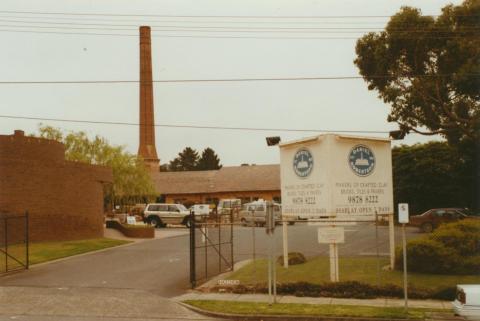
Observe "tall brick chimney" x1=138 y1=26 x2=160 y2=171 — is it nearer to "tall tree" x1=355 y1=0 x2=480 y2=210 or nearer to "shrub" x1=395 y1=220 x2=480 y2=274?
"tall tree" x1=355 y1=0 x2=480 y2=210

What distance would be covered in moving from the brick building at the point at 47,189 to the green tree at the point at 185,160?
288ft

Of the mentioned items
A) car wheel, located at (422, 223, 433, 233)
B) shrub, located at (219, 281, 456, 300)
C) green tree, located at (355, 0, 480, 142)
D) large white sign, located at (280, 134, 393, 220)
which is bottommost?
shrub, located at (219, 281, 456, 300)

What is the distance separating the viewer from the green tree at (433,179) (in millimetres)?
46688

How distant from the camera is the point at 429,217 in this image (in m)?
36.5

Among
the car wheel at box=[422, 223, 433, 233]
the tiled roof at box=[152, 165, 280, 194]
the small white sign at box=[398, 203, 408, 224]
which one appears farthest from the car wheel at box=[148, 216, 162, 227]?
the small white sign at box=[398, 203, 408, 224]

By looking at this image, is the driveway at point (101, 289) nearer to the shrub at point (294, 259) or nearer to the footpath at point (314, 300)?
the footpath at point (314, 300)

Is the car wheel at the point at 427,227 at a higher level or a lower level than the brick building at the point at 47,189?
lower

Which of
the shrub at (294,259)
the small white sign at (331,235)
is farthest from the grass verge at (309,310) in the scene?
the shrub at (294,259)

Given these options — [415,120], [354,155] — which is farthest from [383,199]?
[415,120]

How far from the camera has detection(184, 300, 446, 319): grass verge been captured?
551 inches

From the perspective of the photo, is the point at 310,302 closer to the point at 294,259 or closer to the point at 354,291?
the point at 354,291

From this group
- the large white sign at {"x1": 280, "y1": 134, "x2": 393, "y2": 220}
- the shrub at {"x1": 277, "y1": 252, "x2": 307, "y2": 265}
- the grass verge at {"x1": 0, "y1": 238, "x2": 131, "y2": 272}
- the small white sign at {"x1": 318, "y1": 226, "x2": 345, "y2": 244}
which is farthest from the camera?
the grass verge at {"x1": 0, "y1": 238, "x2": 131, "y2": 272}

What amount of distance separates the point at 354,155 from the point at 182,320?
305 inches

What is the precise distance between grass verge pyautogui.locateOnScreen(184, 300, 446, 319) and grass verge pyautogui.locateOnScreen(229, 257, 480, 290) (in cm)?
232
